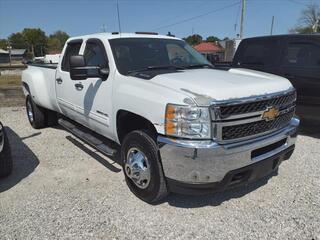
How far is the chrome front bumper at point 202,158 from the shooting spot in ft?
9.22

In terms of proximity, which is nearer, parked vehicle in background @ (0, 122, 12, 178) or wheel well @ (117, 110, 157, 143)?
wheel well @ (117, 110, 157, 143)

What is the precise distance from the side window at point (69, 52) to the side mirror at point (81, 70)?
1.24 m

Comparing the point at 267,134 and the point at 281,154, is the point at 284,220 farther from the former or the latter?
the point at 267,134

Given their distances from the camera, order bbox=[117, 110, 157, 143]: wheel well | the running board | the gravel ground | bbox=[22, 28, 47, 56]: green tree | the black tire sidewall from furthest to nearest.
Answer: bbox=[22, 28, 47, 56]: green tree < the running board < bbox=[117, 110, 157, 143]: wheel well < the black tire sidewall < the gravel ground

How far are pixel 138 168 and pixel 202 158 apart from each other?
3.02 ft

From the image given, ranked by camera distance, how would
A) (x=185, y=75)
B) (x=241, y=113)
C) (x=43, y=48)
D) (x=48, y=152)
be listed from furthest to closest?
(x=43, y=48) → (x=48, y=152) → (x=185, y=75) → (x=241, y=113)

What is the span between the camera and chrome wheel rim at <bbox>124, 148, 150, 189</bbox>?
3.38 meters

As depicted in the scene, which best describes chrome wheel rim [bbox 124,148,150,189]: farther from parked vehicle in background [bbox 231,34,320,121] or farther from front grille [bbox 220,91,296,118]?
parked vehicle in background [bbox 231,34,320,121]

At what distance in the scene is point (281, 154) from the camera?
3391mm

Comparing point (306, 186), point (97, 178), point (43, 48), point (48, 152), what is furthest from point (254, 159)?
point (43, 48)

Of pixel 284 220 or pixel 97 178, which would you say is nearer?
pixel 284 220

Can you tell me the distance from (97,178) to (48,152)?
60.5 inches

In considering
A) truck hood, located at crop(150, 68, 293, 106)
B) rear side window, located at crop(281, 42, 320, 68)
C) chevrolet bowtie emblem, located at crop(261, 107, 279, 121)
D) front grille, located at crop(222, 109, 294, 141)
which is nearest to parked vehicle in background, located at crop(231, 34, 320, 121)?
rear side window, located at crop(281, 42, 320, 68)

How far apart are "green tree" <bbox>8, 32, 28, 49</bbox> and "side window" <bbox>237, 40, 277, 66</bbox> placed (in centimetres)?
12225
